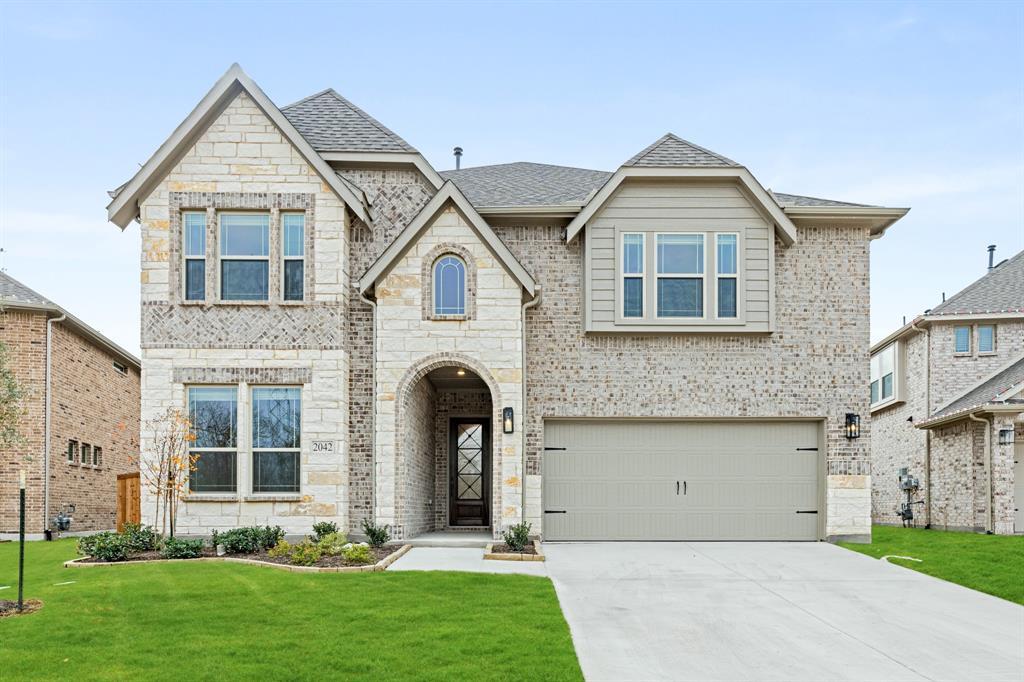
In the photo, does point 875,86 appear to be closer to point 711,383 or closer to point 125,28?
point 711,383

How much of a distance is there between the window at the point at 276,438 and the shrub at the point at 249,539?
41.0 inches

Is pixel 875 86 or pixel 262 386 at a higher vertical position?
pixel 875 86

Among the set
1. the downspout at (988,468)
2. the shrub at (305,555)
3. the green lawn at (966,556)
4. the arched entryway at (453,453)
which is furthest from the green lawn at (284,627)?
the downspout at (988,468)

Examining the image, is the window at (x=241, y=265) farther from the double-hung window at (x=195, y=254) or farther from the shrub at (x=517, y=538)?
the shrub at (x=517, y=538)

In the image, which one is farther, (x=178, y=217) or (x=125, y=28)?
(x=125, y=28)

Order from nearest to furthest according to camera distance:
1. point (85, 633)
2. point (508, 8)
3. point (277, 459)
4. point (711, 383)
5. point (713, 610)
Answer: point (85, 633) → point (713, 610) → point (277, 459) → point (711, 383) → point (508, 8)

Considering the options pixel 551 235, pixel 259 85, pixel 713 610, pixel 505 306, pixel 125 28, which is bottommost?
pixel 713 610

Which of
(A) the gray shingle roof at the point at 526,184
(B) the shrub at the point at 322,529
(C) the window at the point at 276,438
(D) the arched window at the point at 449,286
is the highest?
(A) the gray shingle roof at the point at 526,184

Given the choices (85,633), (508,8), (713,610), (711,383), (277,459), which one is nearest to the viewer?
(85,633)

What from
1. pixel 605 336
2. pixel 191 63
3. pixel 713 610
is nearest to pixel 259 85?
pixel 191 63

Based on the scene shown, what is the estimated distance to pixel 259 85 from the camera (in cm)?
1617

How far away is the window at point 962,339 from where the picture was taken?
74.7 ft

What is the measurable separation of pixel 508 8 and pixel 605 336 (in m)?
7.17

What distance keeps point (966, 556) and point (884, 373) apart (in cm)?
1236
